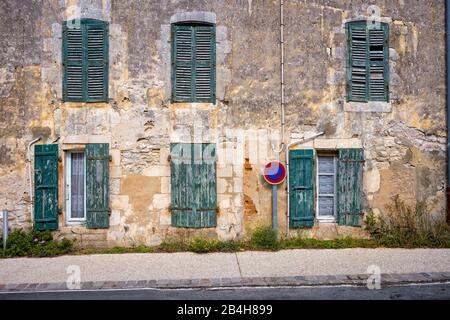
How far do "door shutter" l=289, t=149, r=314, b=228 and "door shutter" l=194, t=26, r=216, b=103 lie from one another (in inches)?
85.1

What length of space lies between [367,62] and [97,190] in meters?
6.18

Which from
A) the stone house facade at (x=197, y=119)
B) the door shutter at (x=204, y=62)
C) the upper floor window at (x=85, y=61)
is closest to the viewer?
the stone house facade at (x=197, y=119)

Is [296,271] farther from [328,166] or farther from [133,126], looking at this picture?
[133,126]

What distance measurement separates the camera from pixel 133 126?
364 inches

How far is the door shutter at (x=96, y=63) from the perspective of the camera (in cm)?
926

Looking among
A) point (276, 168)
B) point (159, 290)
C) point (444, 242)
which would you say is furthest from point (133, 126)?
point (444, 242)

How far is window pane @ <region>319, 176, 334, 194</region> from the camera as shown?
31.5ft

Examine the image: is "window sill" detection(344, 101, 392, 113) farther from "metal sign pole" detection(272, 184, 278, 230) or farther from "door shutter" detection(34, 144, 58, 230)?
"door shutter" detection(34, 144, 58, 230)

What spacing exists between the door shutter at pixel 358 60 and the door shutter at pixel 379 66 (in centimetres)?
14

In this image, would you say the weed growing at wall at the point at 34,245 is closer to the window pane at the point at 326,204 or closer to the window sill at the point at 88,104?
the window sill at the point at 88,104

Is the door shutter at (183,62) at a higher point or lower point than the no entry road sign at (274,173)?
higher

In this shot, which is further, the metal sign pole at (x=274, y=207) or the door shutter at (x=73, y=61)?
the door shutter at (x=73, y=61)

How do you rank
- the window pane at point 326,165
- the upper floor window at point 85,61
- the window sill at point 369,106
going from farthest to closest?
the window pane at point 326,165
the window sill at point 369,106
the upper floor window at point 85,61

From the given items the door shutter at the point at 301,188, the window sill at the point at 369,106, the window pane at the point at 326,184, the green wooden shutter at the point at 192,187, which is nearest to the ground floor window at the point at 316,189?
the door shutter at the point at 301,188
